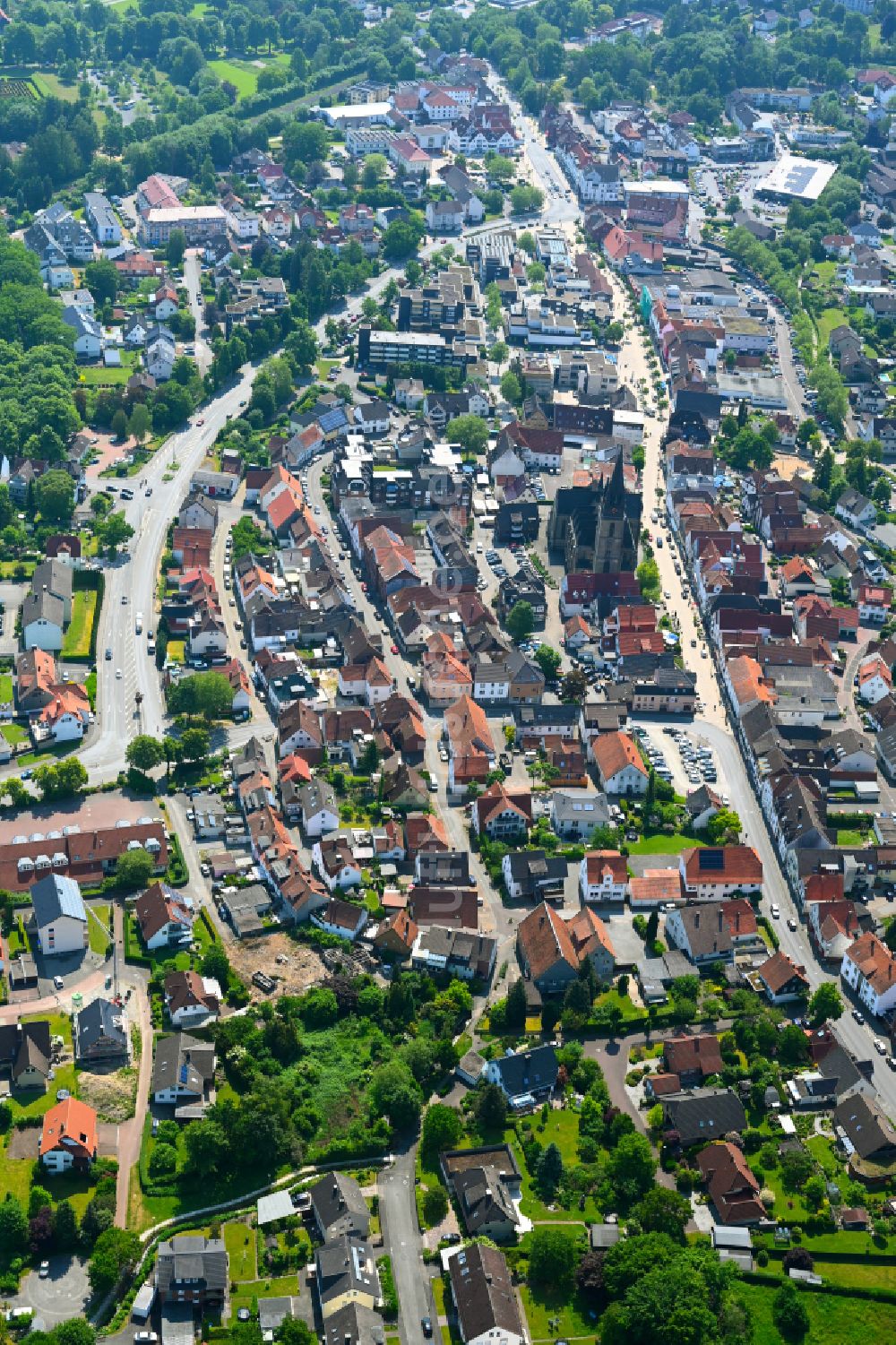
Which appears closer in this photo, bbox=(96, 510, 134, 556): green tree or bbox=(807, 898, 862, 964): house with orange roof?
bbox=(807, 898, 862, 964): house with orange roof

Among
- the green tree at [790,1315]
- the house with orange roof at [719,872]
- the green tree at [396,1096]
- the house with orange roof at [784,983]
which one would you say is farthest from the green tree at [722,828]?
the green tree at [790,1315]

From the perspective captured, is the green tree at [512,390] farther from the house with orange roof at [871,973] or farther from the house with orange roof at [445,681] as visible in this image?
the house with orange roof at [871,973]

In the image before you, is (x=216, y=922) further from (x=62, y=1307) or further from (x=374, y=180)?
(x=374, y=180)

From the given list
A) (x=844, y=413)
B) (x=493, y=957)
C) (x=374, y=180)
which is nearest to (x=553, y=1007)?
(x=493, y=957)

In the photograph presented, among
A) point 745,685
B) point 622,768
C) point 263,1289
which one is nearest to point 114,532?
point 622,768

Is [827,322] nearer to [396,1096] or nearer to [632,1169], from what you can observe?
[396,1096]

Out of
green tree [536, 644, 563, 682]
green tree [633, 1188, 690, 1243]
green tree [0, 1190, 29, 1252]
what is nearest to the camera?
green tree [0, 1190, 29, 1252]

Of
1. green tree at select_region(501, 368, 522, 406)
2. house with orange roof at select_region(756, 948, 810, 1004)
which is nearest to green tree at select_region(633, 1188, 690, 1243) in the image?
house with orange roof at select_region(756, 948, 810, 1004)

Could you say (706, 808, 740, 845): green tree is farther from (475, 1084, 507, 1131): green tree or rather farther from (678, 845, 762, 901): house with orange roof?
(475, 1084, 507, 1131): green tree
